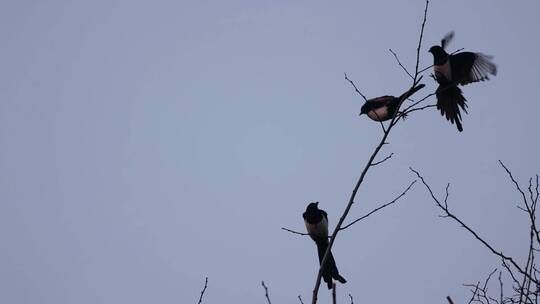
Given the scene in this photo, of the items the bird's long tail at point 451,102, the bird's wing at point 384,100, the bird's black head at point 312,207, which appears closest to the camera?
the bird's long tail at point 451,102

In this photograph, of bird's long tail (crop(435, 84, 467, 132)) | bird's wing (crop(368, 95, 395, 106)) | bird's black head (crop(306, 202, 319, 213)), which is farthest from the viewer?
bird's wing (crop(368, 95, 395, 106))

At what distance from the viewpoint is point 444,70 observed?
5.25 metres

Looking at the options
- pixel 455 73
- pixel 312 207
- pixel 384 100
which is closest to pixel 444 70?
pixel 455 73

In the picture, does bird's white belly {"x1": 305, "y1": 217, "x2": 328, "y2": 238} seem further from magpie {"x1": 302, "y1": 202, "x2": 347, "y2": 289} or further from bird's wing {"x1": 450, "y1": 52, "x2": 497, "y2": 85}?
bird's wing {"x1": 450, "y1": 52, "x2": 497, "y2": 85}

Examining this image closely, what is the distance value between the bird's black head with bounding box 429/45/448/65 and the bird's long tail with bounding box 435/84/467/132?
23 centimetres

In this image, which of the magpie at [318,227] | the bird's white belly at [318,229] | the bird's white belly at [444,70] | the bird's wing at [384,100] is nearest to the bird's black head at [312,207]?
the magpie at [318,227]

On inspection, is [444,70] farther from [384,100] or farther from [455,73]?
[384,100]

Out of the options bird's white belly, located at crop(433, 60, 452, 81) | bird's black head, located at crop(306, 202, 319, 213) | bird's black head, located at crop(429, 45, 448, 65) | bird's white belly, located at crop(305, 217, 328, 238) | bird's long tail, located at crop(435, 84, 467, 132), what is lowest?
bird's white belly, located at crop(305, 217, 328, 238)

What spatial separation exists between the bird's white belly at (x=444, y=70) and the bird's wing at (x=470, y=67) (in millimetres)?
47

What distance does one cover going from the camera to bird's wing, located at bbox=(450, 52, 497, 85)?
4895mm

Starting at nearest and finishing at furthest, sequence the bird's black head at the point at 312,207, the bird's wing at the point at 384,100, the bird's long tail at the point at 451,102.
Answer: the bird's long tail at the point at 451,102, the bird's black head at the point at 312,207, the bird's wing at the point at 384,100

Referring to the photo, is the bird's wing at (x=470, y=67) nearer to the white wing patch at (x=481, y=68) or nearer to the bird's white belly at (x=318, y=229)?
the white wing patch at (x=481, y=68)

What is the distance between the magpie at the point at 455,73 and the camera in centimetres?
488

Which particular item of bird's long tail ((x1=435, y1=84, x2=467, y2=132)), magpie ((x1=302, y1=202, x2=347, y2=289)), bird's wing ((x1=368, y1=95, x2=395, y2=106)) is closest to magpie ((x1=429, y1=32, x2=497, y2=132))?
bird's long tail ((x1=435, y1=84, x2=467, y2=132))
